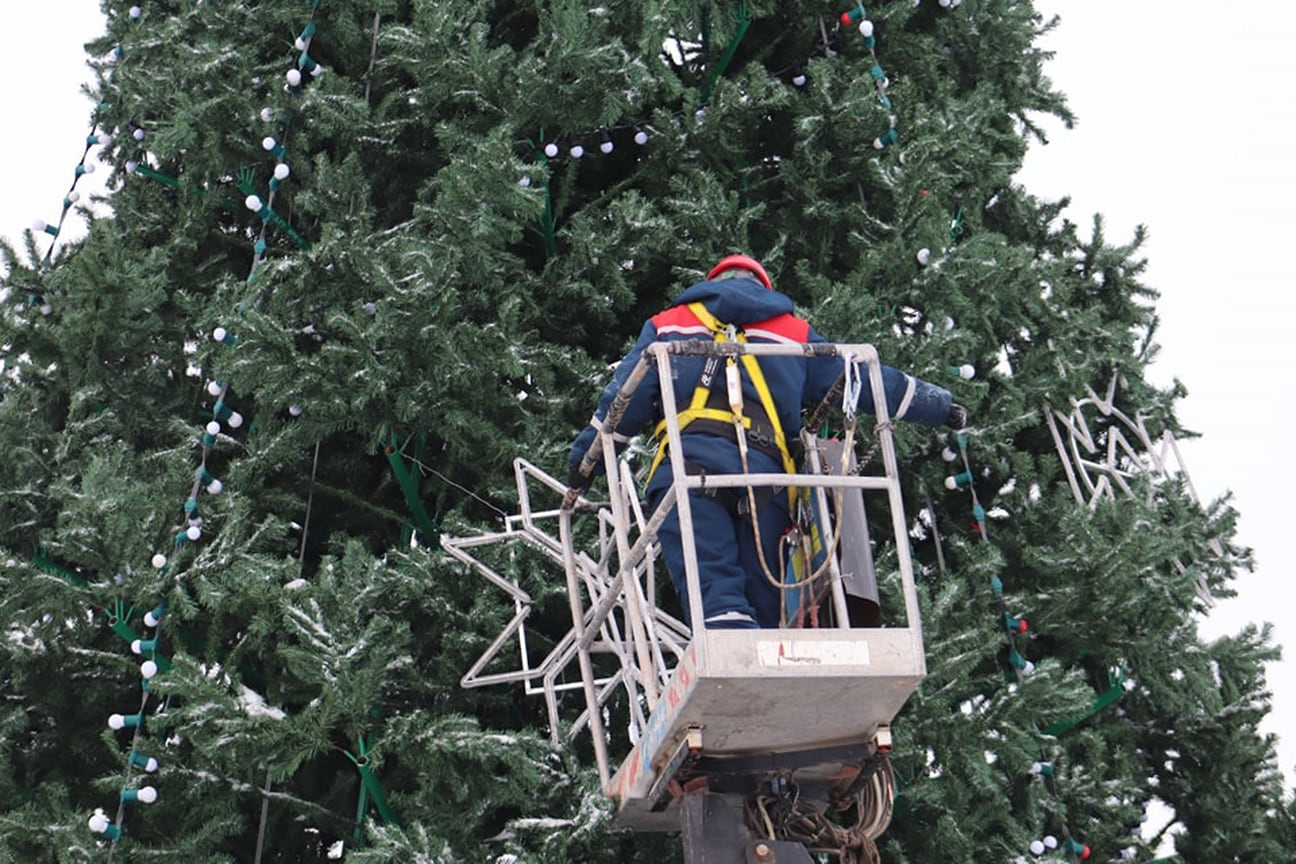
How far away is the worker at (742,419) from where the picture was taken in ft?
17.6

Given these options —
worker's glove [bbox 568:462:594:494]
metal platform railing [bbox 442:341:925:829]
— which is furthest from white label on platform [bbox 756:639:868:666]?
worker's glove [bbox 568:462:594:494]

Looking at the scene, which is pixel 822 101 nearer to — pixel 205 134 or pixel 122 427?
pixel 205 134

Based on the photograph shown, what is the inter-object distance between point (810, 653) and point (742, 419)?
979 millimetres

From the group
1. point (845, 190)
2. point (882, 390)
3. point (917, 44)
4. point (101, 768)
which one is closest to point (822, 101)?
point (845, 190)

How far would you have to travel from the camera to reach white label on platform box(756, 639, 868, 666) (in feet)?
15.6

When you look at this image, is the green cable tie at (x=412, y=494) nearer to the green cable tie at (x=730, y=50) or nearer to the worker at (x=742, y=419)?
the worker at (x=742, y=419)

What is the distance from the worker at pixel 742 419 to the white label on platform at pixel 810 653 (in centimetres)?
41

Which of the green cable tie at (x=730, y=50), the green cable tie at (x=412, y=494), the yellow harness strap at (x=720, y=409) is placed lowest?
the yellow harness strap at (x=720, y=409)

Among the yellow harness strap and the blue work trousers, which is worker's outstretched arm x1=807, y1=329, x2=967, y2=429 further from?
the blue work trousers

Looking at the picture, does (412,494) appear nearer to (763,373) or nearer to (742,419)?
(763,373)

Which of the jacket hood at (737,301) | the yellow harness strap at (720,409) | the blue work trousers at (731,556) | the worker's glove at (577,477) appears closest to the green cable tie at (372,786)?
the worker's glove at (577,477)

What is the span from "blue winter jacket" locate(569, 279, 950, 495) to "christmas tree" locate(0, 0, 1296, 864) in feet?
4.86

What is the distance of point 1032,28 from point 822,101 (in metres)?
2.25

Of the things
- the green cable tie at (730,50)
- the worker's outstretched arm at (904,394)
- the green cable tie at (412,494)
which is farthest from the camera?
the green cable tie at (730,50)
